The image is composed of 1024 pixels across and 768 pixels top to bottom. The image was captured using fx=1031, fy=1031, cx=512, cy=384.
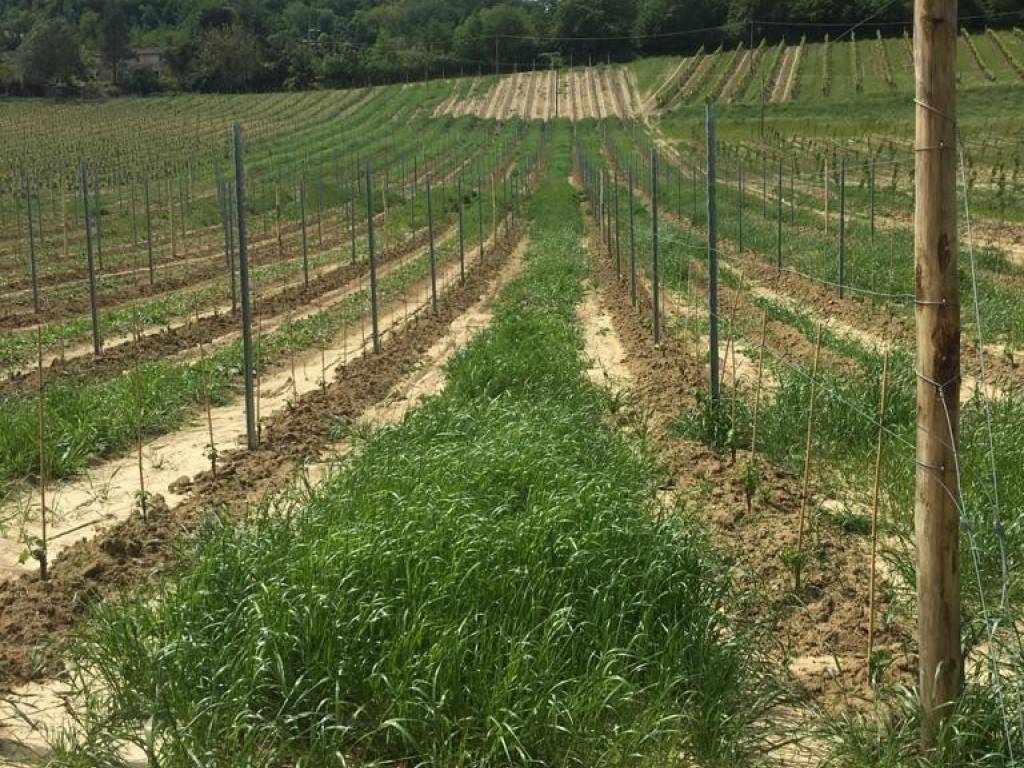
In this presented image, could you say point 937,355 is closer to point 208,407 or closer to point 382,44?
point 208,407

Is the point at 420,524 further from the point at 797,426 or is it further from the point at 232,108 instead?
the point at 232,108

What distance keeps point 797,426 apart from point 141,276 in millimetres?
16566

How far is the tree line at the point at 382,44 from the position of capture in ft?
269

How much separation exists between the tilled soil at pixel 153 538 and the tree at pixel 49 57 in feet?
268

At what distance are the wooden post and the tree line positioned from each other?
2908 inches

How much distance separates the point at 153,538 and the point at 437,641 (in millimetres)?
2725

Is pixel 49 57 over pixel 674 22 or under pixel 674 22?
under

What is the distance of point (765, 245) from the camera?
22.2 m

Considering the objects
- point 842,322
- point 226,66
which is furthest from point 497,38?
point 842,322

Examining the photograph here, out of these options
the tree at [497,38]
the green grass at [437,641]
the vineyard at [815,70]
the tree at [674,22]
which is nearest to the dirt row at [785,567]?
the green grass at [437,641]

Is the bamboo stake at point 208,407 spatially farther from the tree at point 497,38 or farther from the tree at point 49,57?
the tree at point 497,38

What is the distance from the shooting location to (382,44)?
100625 mm

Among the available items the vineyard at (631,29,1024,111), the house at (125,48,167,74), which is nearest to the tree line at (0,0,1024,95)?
the house at (125,48,167,74)

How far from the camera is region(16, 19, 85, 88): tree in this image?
8019 centimetres
